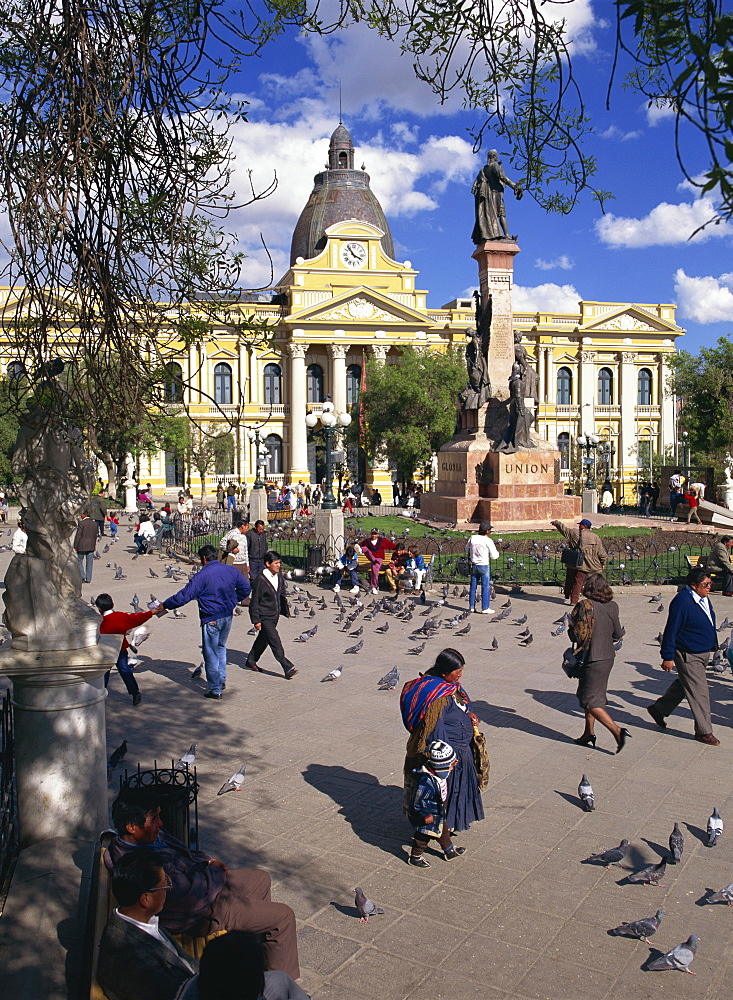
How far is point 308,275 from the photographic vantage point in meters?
57.0

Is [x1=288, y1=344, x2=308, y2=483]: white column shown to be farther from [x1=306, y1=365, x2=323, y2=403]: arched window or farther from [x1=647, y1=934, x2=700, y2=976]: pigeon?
[x1=647, y1=934, x2=700, y2=976]: pigeon

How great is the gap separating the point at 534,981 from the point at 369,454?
47292mm

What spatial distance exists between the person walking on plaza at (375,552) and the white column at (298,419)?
132 feet

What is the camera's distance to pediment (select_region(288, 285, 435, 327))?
5578 cm

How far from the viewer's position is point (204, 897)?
3.56m

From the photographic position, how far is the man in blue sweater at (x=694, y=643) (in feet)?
23.0

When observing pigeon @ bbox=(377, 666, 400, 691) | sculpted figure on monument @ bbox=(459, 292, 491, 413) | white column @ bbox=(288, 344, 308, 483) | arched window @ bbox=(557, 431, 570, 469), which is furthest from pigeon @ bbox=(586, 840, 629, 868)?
arched window @ bbox=(557, 431, 570, 469)

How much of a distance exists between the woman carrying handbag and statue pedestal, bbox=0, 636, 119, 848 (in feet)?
12.6

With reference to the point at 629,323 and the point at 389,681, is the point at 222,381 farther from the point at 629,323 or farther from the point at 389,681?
the point at 389,681

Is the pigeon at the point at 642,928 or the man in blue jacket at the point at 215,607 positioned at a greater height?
the man in blue jacket at the point at 215,607

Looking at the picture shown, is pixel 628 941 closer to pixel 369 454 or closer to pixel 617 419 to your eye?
pixel 369 454

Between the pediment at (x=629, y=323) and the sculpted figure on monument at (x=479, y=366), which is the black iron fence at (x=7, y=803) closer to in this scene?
the sculpted figure on monument at (x=479, y=366)

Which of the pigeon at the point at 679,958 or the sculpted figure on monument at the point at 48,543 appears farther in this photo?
the sculpted figure on monument at the point at 48,543

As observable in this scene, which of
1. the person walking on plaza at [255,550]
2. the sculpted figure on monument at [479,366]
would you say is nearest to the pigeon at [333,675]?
the person walking on plaza at [255,550]
